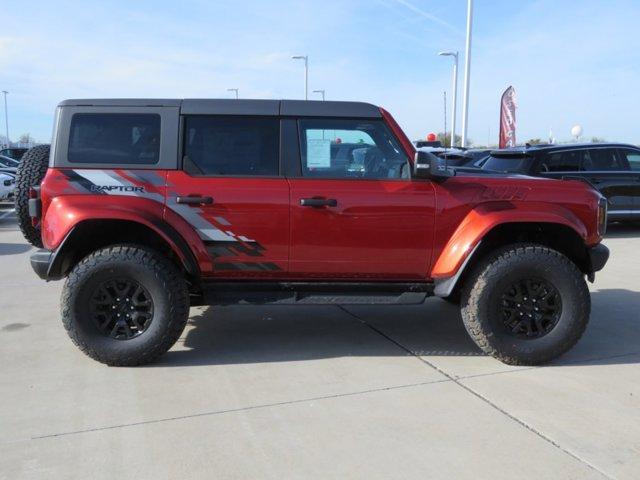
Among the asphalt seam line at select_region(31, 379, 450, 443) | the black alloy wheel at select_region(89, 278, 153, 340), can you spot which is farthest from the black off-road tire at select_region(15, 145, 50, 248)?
the asphalt seam line at select_region(31, 379, 450, 443)

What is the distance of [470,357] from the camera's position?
4.47 m

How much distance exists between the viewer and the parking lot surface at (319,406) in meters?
2.88

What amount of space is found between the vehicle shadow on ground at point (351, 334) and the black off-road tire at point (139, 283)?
0.85 feet

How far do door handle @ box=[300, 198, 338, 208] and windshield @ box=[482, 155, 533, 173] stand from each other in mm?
6276

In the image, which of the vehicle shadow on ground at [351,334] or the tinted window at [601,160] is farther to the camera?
the tinted window at [601,160]

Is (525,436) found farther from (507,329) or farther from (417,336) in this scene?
(417,336)

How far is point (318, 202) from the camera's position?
162 inches

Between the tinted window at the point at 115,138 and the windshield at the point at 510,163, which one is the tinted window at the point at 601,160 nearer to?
the windshield at the point at 510,163

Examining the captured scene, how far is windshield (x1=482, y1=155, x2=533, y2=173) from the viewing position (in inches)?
388

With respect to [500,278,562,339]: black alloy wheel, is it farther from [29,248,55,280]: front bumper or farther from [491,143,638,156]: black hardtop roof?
[491,143,638,156]: black hardtop roof

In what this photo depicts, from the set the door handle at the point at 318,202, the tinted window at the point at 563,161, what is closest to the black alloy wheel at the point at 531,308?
the door handle at the point at 318,202

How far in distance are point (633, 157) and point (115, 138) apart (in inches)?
391

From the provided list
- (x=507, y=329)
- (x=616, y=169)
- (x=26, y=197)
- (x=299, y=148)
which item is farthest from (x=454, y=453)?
(x=616, y=169)

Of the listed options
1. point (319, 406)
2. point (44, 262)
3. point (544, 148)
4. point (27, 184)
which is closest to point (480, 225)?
point (319, 406)
